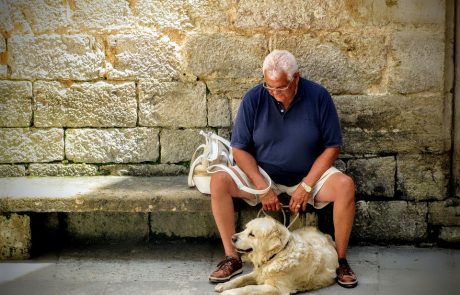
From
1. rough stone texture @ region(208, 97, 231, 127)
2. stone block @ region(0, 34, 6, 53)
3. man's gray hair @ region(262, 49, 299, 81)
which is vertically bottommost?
rough stone texture @ region(208, 97, 231, 127)

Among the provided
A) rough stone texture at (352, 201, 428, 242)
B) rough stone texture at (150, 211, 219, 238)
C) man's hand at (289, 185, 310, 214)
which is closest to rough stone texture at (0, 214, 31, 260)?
rough stone texture at (150, 211, 219, 238)

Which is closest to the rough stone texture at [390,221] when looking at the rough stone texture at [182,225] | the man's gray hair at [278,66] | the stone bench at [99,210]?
the stone bench at [99,210]

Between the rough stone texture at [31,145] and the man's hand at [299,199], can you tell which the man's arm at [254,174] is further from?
the rough stone texture at [31,145]

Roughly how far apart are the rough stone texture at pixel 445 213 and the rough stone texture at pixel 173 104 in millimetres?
2063

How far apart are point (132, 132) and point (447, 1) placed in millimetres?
2840

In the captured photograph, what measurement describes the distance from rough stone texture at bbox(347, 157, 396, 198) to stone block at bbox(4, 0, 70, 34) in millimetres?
2758

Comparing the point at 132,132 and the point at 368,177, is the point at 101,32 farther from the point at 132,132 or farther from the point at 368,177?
the point at 368,177

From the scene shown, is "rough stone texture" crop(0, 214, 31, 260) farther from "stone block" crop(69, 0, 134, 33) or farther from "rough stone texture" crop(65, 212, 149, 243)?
"stone block" crop(69, 0, 134, 33)

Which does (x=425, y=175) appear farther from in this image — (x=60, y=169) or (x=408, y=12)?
(x=60, y=169)

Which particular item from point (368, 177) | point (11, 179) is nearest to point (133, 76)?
point (11, 179)

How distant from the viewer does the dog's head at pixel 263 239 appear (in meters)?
3.94

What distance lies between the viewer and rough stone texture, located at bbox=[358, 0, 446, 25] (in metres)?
4.95

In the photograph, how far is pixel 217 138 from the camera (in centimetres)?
481

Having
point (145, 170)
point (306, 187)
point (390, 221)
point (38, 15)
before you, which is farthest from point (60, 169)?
point (390, 221)
